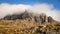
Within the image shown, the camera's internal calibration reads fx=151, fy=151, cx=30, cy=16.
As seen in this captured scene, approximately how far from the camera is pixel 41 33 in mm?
109688

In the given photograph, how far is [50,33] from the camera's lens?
92.8 m

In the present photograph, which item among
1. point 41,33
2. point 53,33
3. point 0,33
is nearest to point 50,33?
point 53,33

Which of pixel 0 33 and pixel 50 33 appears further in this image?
pixel 0 33

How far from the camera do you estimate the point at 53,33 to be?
90.8m

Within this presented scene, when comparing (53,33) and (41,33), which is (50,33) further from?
(41,33)

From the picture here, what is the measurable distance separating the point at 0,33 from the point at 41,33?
3817 centimetres

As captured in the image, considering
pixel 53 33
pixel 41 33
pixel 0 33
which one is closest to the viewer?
pixel 53 33

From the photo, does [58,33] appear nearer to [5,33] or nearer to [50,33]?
[50,33]

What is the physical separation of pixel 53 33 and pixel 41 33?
65.1ft

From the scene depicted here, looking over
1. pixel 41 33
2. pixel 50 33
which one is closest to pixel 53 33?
pixel 50 33

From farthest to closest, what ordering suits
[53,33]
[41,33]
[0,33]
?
1. [0,33]
2. [41,33]
3. [53,33]

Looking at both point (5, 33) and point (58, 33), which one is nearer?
point (58, 33)

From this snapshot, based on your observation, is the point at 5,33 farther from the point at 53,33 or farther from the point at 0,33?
the point at 53,33

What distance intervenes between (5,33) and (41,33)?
3838 cm
